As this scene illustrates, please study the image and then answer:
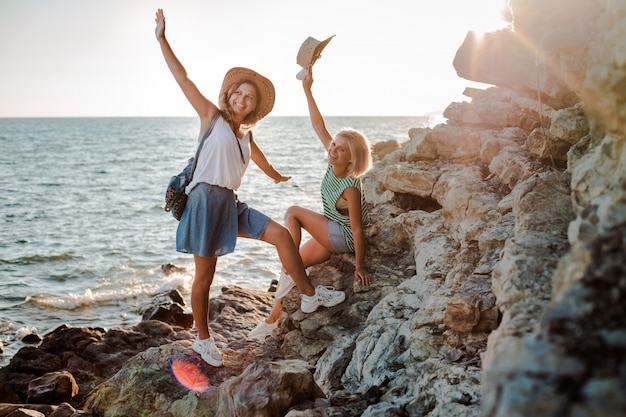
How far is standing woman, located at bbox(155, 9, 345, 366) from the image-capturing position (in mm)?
4660

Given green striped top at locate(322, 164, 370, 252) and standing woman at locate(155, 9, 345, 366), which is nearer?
standing woman at locate(155, 9, 345, 366)

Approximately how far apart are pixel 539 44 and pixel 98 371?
7.37 metres

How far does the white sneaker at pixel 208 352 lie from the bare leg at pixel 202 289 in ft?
0.18

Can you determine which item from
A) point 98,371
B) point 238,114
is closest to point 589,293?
point 238,114

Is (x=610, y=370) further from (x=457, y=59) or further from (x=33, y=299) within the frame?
(x=33, y=299)

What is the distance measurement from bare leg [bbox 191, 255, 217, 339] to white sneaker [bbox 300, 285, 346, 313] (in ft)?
3.41

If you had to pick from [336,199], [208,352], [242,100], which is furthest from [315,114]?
[208,352]

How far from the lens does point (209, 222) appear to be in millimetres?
4762

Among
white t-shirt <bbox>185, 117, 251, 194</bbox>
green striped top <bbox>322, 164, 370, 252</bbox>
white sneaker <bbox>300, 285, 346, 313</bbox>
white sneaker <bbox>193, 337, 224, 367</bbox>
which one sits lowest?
white sneaker <bbox>193, 337, 224, 367</bbox>

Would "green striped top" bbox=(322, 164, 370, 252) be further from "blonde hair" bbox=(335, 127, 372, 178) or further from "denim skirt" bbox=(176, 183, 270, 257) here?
"denim skirt" bbox=(176, 183, 270, 257)

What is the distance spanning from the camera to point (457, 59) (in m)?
6.93

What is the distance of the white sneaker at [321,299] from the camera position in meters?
5.54

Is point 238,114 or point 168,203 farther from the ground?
point 238,114

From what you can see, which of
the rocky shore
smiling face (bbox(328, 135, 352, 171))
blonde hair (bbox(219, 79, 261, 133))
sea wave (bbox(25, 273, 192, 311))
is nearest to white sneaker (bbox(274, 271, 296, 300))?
the rocky shore
